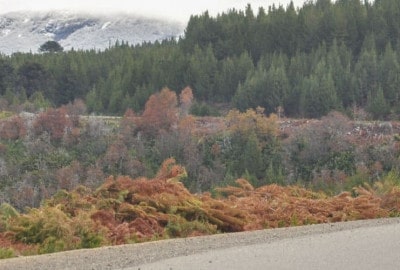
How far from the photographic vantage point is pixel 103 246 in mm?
12586

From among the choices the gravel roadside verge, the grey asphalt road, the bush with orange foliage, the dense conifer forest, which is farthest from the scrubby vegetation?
the bush with orange foliage

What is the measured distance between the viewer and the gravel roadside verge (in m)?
10.1

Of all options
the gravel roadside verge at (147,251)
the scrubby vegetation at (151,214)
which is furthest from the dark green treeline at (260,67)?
the gravel roadside verge at (147,251)

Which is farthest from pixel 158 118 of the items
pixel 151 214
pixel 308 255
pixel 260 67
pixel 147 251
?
pixel 308 255

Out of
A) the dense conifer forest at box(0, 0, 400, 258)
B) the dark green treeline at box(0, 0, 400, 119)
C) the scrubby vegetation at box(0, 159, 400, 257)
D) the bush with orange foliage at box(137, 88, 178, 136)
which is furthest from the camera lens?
the dark green treeline at box(0, 0, 400, 119)

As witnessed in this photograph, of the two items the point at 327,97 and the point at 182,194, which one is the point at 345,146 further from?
the point at 182,194

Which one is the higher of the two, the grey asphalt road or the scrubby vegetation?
the grey asphalt road

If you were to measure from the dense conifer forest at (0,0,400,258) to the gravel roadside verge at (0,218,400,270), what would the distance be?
1.07 metres

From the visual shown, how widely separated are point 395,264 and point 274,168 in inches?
2037

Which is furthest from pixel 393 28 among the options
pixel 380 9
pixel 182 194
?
pixel 182 194

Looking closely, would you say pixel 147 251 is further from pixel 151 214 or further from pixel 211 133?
pixel 211 133

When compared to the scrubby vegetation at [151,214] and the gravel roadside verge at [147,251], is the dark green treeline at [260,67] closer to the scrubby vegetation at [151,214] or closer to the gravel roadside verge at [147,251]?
the scrubby vegetation at [151,214]

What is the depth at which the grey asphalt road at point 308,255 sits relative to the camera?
945 cm

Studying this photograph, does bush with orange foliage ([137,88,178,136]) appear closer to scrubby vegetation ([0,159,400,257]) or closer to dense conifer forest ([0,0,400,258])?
dense conifer forest ([0,0,400,258])
